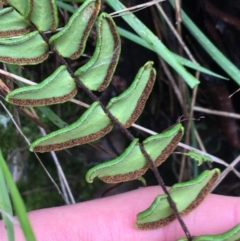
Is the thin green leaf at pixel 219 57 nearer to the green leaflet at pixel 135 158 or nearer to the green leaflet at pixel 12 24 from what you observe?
the green leaflet at pixel 135 158

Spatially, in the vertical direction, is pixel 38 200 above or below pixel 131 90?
below

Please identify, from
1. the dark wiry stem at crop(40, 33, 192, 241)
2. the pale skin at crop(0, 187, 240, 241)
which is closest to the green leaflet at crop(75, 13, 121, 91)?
the dark wiry stem at crop(40, 33, 192, 241)

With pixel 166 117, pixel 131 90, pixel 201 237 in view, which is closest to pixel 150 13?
pixel 166 117

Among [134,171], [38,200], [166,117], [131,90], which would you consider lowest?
[38,200]

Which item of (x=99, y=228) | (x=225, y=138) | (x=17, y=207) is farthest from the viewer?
(x=225, y=138)

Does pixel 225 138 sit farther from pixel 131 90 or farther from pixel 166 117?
pixel 131 90

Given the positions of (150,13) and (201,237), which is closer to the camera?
(201,237)

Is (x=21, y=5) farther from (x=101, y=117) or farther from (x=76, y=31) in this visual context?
(x=101, y=117)

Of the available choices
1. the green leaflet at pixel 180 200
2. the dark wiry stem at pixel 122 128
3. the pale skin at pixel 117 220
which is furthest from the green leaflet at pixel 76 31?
the pale skin at pixel 117 220
